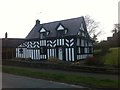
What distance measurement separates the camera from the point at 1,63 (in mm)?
26125

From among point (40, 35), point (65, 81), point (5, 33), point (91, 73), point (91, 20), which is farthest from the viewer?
point (91, 20)

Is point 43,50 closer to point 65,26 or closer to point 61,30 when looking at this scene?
point 61,30

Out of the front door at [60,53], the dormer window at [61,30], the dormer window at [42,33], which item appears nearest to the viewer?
the front door at [60,53]

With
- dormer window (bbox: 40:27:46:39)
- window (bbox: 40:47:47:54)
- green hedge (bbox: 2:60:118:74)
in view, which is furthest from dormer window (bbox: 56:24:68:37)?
green hedge (bbox: 2:60:118:74)

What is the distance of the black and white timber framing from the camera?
29.8 metres

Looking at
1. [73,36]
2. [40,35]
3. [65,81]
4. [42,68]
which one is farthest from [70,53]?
[65,81]

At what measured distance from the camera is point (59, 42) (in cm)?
3114

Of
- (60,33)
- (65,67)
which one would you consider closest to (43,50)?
(60,33)

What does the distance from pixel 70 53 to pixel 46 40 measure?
546 cm

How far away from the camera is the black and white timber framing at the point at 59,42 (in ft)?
97.9

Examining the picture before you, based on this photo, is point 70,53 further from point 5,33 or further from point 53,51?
point 5,33

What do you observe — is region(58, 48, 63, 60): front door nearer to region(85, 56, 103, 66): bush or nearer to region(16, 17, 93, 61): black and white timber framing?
region(16, 17, 93, 61): black and white timber framing

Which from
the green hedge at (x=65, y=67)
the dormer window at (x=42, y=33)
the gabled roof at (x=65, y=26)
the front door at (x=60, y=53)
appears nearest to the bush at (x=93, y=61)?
the green hedge at (x=65, y=67)

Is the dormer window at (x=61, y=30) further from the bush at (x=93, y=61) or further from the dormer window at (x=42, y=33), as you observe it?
the bush at (x=93, y=61)
